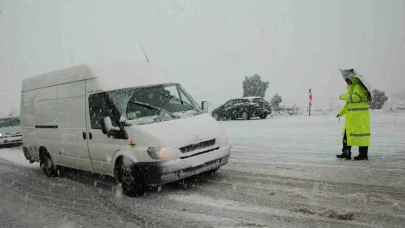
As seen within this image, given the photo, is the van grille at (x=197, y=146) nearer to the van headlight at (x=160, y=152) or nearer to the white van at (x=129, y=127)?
→ the white van at (x=129, y=127)

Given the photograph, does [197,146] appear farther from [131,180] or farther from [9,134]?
[9,134]

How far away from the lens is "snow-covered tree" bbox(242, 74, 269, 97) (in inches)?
1308

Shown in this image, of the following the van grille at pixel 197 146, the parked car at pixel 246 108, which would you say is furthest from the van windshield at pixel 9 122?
the van grille at pixel 197 146

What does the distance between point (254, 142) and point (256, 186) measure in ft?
18.5

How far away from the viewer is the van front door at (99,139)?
22.0ft

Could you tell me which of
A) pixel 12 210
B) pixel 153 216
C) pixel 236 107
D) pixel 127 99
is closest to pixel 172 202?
pixel 153 216

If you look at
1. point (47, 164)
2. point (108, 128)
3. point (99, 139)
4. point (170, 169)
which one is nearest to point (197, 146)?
point (170, 169)

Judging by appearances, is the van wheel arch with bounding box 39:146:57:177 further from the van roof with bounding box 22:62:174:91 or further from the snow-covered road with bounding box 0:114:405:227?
the van roof with bounding box 22:62:174:91

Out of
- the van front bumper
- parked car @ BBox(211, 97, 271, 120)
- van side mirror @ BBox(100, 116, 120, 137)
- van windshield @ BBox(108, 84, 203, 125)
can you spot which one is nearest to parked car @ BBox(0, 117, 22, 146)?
parked car @ BBox(211, 97, 271, 120)

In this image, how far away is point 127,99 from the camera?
6.86 meters

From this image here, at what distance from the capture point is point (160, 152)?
19.6 feet

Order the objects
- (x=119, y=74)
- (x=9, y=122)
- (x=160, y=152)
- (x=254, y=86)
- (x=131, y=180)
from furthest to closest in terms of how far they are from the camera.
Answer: (x=254, y=86)
(x=9, y=122)
(x=119, y=74)
(x=131, y=180)
(x=160, y=152)

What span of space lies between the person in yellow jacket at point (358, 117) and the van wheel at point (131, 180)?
433 centimetres

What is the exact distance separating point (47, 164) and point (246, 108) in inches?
604
